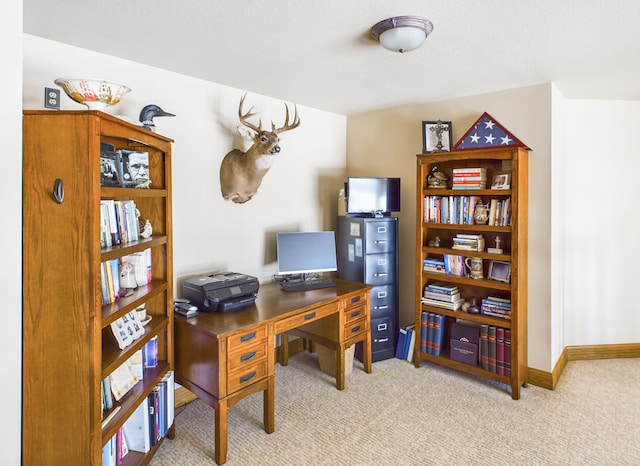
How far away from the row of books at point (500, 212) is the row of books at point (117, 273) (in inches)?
96.6

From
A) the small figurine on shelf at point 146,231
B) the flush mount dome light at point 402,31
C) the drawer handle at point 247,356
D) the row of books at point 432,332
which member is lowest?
the row of books at point 432,332

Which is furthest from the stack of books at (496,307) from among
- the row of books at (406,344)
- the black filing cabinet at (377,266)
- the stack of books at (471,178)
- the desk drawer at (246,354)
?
the desk drawer at (246,354)

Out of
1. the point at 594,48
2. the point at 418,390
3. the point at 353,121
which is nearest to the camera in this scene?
the point at 594,48

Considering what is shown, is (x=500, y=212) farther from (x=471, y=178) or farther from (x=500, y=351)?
(x=500, y=351)

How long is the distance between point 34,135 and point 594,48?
291 centimetres

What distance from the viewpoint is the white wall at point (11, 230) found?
55.0 inches

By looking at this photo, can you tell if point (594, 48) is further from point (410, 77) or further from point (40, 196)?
point (40, 196)

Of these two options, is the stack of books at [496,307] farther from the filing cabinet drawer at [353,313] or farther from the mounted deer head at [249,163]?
the mounted deer head at [249,163]

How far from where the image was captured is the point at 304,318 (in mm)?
2748

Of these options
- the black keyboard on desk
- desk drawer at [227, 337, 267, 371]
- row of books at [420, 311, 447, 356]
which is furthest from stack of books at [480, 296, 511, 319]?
desk drawer at [227, 337, 267, 371]

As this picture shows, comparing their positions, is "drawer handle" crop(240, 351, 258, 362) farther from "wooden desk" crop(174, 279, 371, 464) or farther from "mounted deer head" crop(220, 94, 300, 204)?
"mounted deer head" crop(220, 94, 300, 204)

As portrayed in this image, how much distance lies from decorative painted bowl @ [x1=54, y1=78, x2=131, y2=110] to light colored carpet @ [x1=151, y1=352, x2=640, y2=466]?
195cm

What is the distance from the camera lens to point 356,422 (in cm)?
263

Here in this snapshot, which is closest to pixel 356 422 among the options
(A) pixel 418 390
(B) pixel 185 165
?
(A) pixel 418 390
